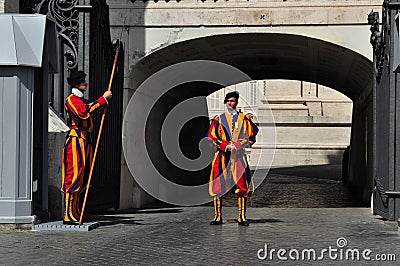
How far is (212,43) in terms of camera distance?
50.3 feet

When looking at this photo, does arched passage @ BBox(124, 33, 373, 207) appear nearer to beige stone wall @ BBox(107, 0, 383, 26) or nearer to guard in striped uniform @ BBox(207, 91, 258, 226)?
beige stone wall @ BBox(107, 0, 383, 26)

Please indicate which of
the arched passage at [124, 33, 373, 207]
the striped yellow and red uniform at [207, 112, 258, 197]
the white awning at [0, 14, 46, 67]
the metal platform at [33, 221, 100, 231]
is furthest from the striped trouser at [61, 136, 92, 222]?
the arched passage at [124, 33, 373, 207]

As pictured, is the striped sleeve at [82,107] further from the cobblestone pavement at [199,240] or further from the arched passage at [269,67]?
the arched passage at [269,67]

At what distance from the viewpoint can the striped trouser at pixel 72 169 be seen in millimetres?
10453

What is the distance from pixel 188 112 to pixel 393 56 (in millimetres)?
10280

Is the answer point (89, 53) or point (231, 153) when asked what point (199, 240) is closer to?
point (231, 153)

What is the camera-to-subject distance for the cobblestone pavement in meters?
8.07

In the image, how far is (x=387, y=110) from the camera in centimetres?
1194

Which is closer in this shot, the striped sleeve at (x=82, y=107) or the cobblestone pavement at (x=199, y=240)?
the cobblestone pavement at (x=199, y=240)

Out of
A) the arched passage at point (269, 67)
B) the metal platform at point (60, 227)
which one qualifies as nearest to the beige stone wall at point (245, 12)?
the arched passage at point (269, 67)

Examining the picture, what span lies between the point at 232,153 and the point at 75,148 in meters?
2.06

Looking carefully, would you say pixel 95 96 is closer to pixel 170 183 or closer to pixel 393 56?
pixel 393 56

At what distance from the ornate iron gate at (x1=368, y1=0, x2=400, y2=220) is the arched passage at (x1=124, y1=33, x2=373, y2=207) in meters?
1.71

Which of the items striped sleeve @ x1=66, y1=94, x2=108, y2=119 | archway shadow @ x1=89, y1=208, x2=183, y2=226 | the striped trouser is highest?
striped sleeve @ x1=66, y1=94, x2=108, y2=119
